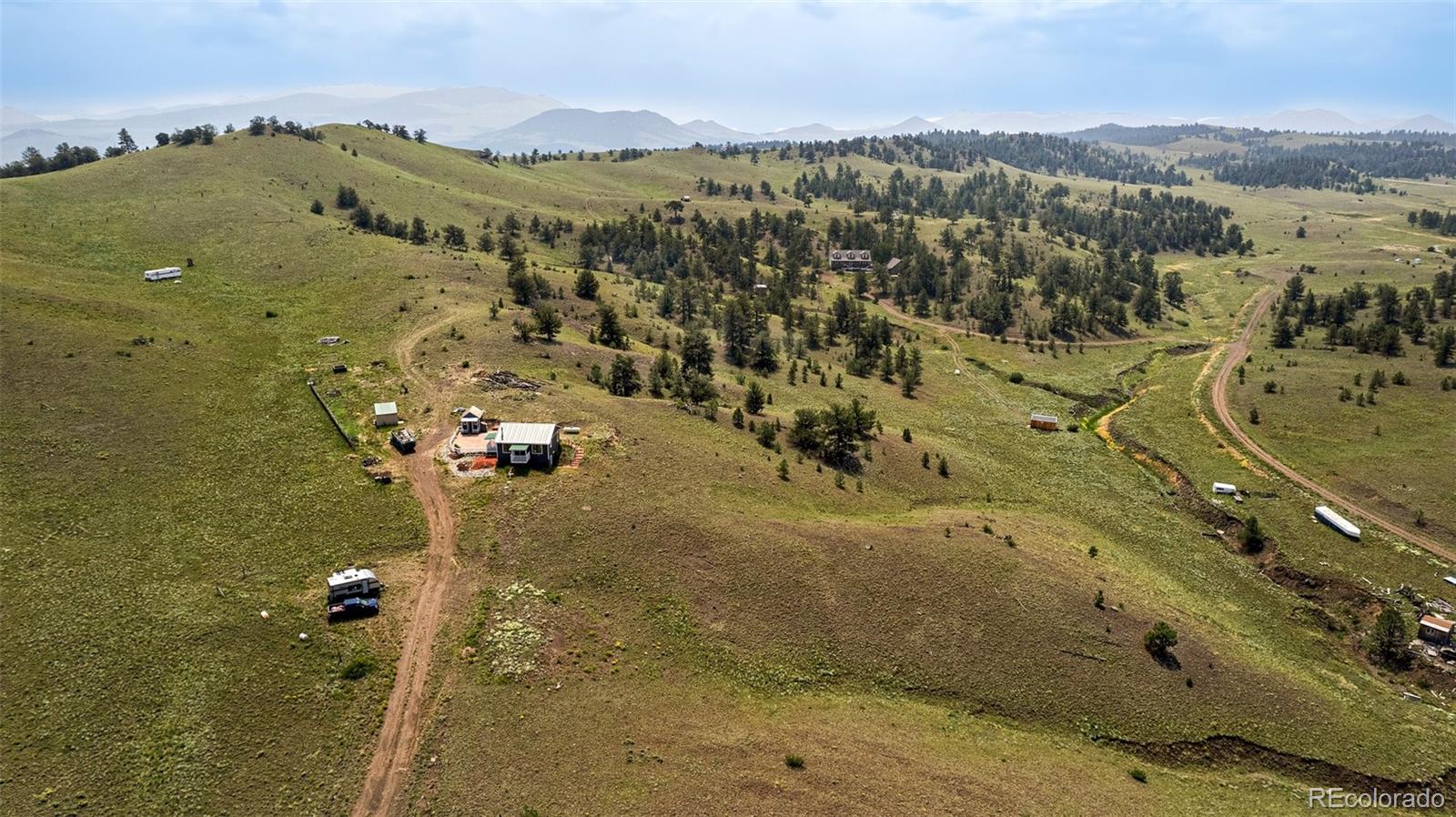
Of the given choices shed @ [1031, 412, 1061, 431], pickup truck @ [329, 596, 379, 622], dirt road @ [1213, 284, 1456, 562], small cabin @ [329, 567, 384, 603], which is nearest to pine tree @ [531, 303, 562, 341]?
small cabin @ [329, 567, 384, 603]

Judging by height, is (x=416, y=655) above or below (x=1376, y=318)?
below

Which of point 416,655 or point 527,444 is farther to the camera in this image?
point 527,444

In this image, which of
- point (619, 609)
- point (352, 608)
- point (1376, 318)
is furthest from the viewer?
point (1376, 318)

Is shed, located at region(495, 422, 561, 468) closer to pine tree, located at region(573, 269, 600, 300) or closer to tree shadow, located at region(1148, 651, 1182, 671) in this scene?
tree shadow, located at region(1148, 651, 1182, 671)

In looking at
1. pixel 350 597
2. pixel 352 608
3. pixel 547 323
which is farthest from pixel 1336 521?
pixel 547 323

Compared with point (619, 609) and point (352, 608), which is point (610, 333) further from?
point (352, 608)

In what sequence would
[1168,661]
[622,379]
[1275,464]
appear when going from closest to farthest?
[1168,661], [622,379], [1275,464]
